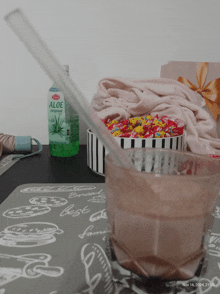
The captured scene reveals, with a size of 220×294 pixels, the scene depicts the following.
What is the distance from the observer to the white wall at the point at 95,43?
878 mm

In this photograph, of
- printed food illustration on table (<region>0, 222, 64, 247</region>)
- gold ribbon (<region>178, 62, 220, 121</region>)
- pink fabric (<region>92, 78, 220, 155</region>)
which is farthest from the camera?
gold ribbon (<region>178, 62, 220, 121</region>)

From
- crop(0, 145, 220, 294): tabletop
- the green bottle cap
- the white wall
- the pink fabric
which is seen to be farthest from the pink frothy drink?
the white wall

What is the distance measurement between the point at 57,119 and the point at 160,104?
30 centimetres

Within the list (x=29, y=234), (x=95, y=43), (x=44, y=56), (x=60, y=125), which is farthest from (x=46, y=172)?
(x=95, y=43)

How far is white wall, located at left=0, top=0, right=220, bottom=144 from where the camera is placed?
34.6 inches

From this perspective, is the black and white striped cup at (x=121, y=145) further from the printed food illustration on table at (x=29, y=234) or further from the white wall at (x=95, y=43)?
the white wall at (x=95, y=43)

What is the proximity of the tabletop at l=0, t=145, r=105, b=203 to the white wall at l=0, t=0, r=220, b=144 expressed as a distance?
256 mm

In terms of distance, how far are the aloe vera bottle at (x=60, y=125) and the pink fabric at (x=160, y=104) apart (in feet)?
0.27

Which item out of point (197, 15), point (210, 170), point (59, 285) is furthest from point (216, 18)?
point (59, 285)

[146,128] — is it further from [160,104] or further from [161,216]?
[161,216]

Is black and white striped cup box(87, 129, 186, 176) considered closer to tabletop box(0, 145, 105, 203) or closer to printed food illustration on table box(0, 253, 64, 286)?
tabletop box(0, 145, 105, 203)

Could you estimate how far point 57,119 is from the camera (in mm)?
708

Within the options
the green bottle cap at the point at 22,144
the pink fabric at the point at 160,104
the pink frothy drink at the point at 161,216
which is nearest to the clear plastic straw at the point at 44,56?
the pink frothy drink at the point at 161,216

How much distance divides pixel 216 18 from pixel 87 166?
77 cm
